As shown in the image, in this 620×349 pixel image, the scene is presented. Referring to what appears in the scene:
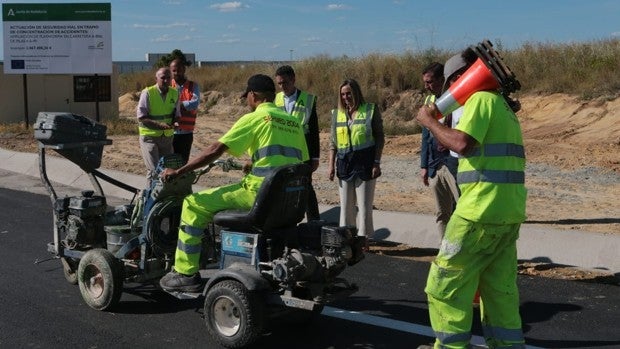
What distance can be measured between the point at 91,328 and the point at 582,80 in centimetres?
1833

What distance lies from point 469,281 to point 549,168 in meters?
10.6

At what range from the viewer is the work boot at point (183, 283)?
598cm

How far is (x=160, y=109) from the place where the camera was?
986 cm

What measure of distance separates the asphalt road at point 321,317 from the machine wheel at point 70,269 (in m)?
0.08

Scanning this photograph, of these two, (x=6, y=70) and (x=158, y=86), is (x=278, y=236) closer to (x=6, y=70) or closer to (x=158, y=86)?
(x=158, y=86)

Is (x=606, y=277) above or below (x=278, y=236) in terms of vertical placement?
below

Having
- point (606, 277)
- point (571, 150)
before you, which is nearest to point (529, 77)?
point (571, 150)

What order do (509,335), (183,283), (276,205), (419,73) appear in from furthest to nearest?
(419,73) → (183,283) → (276,205) → (509,335)

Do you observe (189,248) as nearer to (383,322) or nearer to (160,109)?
(383,322)

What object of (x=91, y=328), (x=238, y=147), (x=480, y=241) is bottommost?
(x=91, y=328)

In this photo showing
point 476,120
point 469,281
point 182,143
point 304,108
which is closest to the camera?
point 476,120

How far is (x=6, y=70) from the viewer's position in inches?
881

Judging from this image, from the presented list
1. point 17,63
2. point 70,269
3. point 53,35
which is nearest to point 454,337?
point 70,269

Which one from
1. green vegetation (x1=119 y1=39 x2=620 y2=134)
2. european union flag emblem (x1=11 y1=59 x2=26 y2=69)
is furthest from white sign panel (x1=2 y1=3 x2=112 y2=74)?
green vegetation (x1=119 y1=39 x2=620 y2=134)
